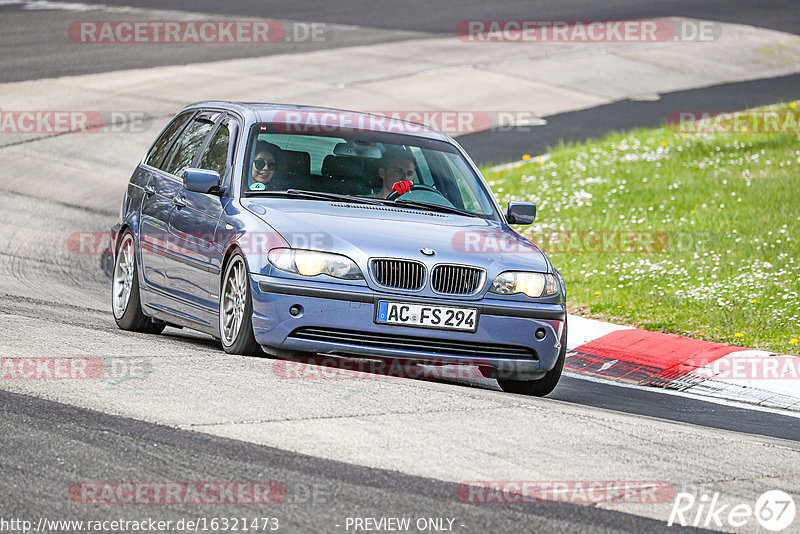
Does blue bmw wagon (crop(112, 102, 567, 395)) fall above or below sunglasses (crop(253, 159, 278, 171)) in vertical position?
below

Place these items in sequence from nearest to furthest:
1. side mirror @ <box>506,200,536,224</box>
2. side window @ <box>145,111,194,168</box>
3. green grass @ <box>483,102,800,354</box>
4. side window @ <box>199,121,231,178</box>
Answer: side window @ <box>199,121,231,178</box> < side mirror @ <box>506,200,536,224</box> < side window @ <box>145,111,194,168</box> < green grass @ <box>483,102,800,354</box>

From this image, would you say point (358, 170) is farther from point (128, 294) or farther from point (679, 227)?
point (679, 227)

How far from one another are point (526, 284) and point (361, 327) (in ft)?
3.47

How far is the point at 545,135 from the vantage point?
2172cm

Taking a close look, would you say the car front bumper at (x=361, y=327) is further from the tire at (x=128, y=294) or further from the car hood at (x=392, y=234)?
the tire at (x=128, y=294)

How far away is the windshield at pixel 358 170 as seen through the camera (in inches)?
338

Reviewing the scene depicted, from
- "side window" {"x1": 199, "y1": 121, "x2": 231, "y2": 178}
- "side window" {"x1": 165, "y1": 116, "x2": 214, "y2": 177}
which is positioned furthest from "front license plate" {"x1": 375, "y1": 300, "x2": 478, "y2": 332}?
"side window" {"x1": 165, "y1": 116, "x2": 214, "y2": 177}

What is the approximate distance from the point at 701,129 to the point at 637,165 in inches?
118

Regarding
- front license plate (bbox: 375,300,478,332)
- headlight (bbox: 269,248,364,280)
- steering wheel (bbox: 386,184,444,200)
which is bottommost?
front license plate (bbox: 375,300,478,332)

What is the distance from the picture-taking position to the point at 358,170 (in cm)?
873

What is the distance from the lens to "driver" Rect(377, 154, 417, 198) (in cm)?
877

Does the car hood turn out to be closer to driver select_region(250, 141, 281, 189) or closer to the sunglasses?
driver select_region(250, 141, 281, 189)

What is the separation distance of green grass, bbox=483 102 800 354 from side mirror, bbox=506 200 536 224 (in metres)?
2.68

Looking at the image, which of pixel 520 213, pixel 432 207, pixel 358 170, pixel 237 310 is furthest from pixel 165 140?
pixel 520 213
